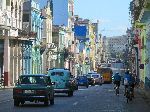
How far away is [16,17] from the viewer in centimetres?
7600

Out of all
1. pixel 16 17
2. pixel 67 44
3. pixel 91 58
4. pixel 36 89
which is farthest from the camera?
pixel 91 58

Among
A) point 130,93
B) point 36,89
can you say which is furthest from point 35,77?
point 130,93

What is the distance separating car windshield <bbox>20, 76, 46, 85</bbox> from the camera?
1128 inches

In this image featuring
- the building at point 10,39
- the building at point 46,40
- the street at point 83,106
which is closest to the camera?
the street at point 83,106

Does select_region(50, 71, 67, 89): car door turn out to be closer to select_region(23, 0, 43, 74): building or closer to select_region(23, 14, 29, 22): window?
select_region(23, 0, 43, 74): building

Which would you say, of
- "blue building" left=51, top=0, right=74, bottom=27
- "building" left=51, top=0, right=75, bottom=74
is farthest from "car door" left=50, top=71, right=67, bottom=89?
"blue building" left=51, top=0, right=74, bottom=27

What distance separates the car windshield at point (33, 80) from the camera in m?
28.7

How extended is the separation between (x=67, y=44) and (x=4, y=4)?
187ft

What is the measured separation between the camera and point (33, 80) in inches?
1134

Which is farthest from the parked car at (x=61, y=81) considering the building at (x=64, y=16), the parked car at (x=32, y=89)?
the building at (x=64, y=16)

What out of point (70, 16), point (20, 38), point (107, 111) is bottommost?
point (107, 111)

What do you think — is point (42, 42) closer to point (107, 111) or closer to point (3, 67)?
point (3, 67)

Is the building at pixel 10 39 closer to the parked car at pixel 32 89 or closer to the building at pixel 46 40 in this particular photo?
the building at pixel 46 40

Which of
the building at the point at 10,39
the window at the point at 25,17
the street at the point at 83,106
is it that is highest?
the window at the point at 25,17
